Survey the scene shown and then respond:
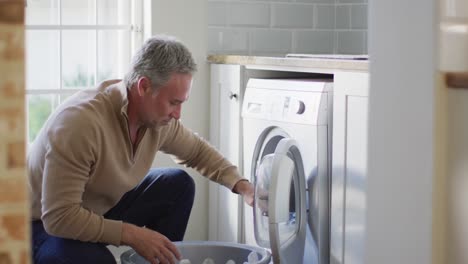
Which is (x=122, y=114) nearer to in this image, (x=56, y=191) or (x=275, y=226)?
(x=56, y=191)

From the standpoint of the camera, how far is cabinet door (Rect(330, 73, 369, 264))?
2.69 metres

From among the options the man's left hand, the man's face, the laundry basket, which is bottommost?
the laundry basket

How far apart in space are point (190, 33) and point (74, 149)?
1.43 metres

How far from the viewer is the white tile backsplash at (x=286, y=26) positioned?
392cm

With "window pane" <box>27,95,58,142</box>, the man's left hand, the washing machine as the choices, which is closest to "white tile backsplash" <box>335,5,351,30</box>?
the washing machine

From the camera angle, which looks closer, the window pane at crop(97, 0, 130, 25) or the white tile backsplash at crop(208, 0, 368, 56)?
the window pane at crop(97, 0, 130, 25)

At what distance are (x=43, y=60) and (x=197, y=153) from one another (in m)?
1.08

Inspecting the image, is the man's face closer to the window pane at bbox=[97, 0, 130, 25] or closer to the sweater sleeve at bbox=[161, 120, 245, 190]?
the sweater sleeve at bbox=[161, 120, 245, 190]

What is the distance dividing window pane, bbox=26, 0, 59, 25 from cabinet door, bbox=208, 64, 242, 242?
726mm

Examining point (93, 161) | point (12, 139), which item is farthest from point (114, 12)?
point (12, 139)

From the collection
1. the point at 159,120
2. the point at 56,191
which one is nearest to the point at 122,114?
the point at 159,120

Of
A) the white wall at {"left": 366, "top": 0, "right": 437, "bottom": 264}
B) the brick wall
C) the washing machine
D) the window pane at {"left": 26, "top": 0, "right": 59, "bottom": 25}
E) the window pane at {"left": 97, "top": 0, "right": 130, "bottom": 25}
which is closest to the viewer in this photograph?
the brick wall

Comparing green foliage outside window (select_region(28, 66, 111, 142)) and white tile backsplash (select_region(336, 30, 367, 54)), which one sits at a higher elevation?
white tile backsplash (select_region(336, 30, 367, 54))

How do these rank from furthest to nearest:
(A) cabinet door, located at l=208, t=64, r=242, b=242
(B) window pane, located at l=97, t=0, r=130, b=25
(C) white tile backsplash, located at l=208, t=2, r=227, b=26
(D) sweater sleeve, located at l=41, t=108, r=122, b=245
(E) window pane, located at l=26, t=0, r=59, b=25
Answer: (C) white tile backsplash, located at l=208, t=2, r=227, b=26 < (B) window pane, located at l=97, t=0, r=130, b=25 < (E) window pane, located at l=26, t=0, r=59, b=25 < (A) cabinet door, located at l=208, t=64, r=242, b=242 < (D) sweater sleeve, located at l=41, t=108, r=122, b=245
